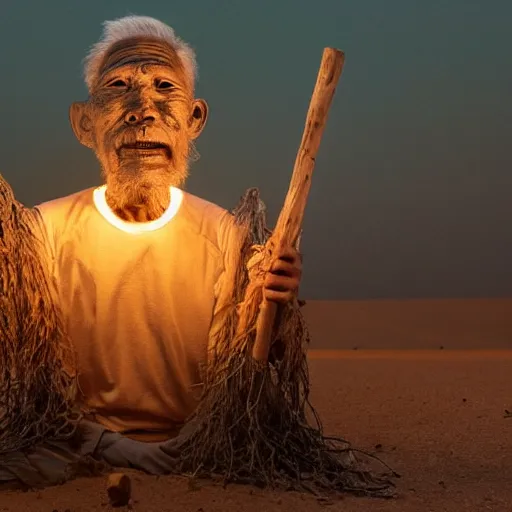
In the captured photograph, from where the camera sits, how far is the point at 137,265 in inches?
151

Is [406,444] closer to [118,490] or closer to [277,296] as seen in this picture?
[277,296]

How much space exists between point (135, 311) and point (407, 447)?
5.80 ft

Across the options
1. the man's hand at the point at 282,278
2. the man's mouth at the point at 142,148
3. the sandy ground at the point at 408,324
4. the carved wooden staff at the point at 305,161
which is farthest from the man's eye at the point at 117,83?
the sandy ground at the point at 408,324

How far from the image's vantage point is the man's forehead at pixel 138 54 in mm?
3941

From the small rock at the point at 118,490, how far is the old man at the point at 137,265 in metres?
0.43

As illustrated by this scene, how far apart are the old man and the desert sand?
0.32 m

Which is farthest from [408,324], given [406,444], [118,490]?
[118,490]

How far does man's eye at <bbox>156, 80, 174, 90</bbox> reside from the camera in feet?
13.0

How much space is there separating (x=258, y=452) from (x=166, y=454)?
405 millimetres

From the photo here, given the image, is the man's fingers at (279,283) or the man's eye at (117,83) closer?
the man's fingers at (279,283)

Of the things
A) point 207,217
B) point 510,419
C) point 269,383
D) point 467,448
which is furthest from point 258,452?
point 510,419

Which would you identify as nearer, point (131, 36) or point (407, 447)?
point (131, 36)

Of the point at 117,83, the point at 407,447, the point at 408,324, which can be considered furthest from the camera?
the point at 408,324

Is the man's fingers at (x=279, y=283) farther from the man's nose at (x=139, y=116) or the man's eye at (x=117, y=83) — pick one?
the man's eye at (x=117, y=83)
